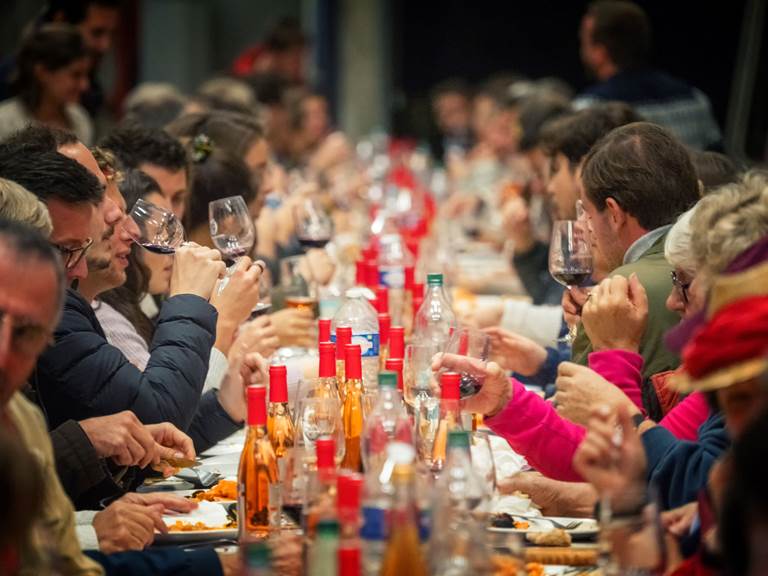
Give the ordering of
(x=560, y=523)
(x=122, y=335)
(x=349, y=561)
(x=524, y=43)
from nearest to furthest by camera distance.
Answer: (x=349, y=561) → (x=560, y=523) → (x=122, y=335) → (x=524, y=43)

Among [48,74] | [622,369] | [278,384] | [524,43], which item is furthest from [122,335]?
[524,43]

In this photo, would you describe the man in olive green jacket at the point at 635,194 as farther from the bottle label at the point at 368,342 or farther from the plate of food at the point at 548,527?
the plate of food at the point at 548,527

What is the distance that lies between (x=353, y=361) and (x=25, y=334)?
0.82 metres

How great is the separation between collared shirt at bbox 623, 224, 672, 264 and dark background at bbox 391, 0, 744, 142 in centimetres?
1038

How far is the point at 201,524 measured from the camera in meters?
2.42

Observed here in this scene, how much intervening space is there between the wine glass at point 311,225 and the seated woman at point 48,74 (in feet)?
6.22

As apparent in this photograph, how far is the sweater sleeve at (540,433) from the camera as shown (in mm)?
2701

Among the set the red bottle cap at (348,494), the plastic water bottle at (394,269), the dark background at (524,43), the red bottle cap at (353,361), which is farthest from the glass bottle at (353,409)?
the dark background at (524,43)

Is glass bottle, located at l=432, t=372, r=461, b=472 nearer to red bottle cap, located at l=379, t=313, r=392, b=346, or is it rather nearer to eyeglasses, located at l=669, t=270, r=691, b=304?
eyeglasses, located at l=669, t=270, r=691, b=304

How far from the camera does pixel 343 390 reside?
9.13ft

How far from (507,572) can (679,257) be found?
0.96m

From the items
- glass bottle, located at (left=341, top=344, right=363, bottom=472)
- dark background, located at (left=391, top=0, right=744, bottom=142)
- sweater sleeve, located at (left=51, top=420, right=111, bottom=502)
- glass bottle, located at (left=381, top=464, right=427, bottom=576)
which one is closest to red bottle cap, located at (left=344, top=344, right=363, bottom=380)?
glass bottle, located at (left=341, top=344, right=363, bottom=472)

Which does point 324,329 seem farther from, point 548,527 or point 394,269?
point 394,269

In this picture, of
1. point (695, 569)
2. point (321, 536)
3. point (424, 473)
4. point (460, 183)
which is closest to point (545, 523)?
point (424, 473)
